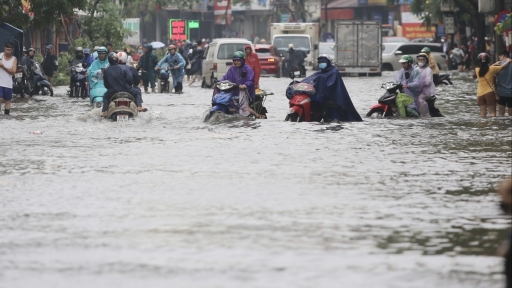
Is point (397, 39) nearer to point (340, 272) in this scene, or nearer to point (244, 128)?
point (244, 128)

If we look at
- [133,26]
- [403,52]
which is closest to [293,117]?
[403,52]

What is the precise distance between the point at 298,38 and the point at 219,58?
1723 cm

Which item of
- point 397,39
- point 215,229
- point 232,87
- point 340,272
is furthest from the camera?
point 397,39

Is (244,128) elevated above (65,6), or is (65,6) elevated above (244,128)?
(65,6)

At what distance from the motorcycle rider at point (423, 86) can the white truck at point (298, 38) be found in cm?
3140

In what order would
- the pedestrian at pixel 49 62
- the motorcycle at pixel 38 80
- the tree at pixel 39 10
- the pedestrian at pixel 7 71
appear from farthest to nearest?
the pedestrian at pixel 49 62
the tree at pixel 39 10
the motorcycle at pixel 38 80
the pedestrian at pixel 7 71

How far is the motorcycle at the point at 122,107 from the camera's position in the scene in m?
22.6

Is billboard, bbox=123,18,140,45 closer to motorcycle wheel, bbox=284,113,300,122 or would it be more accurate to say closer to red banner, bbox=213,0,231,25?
red banner, bbox=213,0,231,25

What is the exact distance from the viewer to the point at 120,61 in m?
24.1

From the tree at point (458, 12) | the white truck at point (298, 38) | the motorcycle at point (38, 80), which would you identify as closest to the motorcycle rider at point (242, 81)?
the motorcycle at point (38, 80)

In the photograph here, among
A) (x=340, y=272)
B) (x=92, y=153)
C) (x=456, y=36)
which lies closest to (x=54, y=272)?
(x=340, y=272)

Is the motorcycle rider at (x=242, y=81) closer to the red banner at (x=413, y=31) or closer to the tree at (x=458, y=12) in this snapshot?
the tree at (x=458, y=12)

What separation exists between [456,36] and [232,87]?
187ft

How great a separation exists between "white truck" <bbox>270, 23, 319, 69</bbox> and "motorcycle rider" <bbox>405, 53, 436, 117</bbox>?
1236 inches
